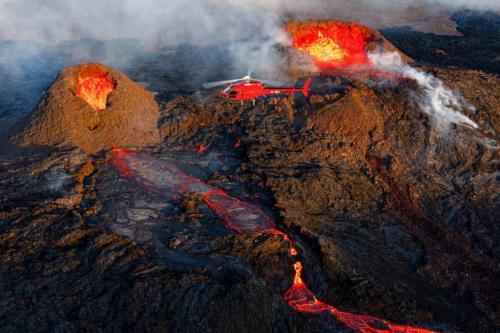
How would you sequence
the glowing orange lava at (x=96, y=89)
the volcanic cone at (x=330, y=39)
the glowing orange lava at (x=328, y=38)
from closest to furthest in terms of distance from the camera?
the glowing orange lava at (x=96, y=89) → the volcanic cone at (x=330, y=39) → the glowing orange lava at (x=328, y=38)

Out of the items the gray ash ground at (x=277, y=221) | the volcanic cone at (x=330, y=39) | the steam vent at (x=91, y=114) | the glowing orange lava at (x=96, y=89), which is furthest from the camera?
the volcanic cone at (x=330, y=39)

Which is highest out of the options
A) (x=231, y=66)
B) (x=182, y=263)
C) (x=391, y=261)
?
(x=231, y=66)

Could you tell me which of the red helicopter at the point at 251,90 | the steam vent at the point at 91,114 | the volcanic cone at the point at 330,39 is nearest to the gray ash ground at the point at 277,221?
the red helicopter at the point at 251,90

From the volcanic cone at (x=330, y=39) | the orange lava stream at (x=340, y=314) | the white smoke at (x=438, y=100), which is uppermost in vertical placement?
the volcanic cone at (x=330, y=39)

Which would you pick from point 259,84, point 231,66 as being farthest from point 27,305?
point 231,66

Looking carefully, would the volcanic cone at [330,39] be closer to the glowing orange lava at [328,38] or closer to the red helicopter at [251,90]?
the glowing orange lava at [328,38]

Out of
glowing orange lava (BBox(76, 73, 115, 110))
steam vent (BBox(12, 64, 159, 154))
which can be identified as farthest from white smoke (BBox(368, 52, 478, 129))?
glowing orange lava (BBox(76, 73, 115, 110))

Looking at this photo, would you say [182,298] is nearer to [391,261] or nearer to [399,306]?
[399,306]
